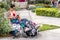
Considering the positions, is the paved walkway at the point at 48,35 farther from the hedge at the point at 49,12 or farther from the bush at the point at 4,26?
the hedge at the point at 49,12

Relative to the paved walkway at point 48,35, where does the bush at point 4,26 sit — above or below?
above

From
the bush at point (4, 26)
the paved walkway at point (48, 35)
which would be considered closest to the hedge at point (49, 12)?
the paved walkway at point (48, 35)

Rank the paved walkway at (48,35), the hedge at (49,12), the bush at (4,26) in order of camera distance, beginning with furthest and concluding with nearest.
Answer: the hedge at (49,12) → the bush at (4,26) → the paved walkway at (48,35)

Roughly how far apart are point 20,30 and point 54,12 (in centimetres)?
988

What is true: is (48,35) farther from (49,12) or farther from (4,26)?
(49,12)

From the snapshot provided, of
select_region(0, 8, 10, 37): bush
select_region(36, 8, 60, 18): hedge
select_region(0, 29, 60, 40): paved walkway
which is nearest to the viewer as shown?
select_region(0, 29, 60, 40): paved walkway

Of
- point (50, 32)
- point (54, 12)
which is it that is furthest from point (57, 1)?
point (50, 32)

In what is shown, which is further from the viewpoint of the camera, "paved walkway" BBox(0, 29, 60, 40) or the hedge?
the hedge

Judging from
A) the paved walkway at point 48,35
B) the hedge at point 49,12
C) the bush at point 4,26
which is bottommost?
the hedge at point 49,12

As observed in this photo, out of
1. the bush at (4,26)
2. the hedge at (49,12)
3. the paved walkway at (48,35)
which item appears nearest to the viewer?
the paved walkway at (48,35)

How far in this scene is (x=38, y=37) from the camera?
964 centimetres

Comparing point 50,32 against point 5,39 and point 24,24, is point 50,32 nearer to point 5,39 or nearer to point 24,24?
point 24,24

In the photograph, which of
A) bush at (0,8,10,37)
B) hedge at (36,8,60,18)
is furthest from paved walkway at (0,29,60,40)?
hedge at (36,8,60,18)

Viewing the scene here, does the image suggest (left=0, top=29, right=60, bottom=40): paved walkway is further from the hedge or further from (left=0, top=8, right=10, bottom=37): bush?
the hedge
